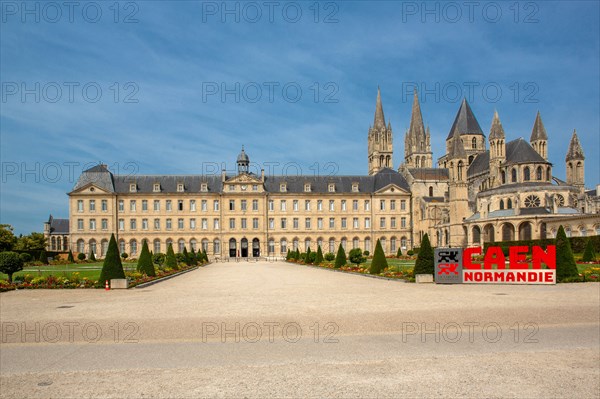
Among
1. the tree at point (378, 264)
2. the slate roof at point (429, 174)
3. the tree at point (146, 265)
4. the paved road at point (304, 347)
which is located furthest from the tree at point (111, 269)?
the slate roof at point (429, 174)

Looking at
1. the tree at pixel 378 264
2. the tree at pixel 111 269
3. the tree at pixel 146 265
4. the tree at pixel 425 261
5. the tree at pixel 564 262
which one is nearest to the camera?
the tree at pixel 111 269

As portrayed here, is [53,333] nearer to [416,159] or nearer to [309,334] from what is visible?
[309,334]

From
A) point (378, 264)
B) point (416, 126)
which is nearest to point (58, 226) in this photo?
point (416, 126)

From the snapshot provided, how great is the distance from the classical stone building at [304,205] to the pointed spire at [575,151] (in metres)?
0.13

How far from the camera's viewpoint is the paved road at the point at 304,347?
694 centimetres

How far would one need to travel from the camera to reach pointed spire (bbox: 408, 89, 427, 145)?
87688 mm

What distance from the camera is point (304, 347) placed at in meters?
9.22

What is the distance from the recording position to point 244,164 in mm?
69875

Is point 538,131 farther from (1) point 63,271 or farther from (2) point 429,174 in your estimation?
(1) point 63,271

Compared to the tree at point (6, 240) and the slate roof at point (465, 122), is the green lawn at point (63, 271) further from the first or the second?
the slate roof at point (465, 122)

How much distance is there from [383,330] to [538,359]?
3.22m

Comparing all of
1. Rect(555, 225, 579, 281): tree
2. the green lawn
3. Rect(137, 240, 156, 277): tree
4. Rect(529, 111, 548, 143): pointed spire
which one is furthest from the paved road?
Rect(529, 111, 548, 143): pointed spire

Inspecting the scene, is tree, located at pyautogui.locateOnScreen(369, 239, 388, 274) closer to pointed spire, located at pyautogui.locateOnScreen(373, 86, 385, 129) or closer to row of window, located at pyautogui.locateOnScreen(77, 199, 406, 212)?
row of window, located at pyautogui.locateOnScreen(77, 199, 406, 212)

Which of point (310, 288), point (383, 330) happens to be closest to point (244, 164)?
point (310, 288)
